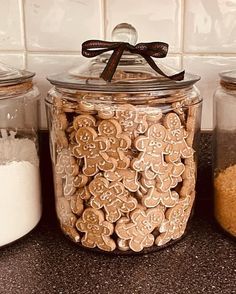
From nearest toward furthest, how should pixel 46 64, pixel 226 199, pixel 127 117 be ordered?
pixel 127 117 → pixel 226 199 → pixel 46 64

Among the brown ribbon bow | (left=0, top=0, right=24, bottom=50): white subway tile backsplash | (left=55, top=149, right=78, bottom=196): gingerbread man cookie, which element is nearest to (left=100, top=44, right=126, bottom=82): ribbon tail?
the brown ribbon bow

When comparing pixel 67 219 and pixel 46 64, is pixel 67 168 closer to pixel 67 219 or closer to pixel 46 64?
pixel 67 219

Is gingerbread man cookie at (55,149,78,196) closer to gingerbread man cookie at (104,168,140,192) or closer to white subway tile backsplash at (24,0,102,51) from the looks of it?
gingerbread man cookie at (104,168,140,192)

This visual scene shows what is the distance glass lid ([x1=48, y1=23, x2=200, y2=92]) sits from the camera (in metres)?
0.67

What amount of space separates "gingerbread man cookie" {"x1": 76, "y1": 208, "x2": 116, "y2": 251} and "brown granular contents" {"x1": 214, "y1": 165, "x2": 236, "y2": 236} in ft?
0.60

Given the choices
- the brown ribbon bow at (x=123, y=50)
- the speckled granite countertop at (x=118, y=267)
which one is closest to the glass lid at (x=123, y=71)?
the brown ribbon bow at (x=123, y=50)

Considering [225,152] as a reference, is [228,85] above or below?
above

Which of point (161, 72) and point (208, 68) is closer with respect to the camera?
point (161, 72)

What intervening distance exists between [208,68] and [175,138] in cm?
22

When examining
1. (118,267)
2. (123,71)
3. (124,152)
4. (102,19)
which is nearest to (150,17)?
(102,19)

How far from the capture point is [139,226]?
70 centimetres

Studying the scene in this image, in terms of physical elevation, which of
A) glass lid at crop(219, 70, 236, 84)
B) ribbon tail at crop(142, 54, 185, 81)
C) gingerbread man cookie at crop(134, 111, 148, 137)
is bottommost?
gingerbread man cookie at crop(134, 111, 148, 137)

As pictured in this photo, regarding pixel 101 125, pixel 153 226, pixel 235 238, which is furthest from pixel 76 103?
pixel 235 238

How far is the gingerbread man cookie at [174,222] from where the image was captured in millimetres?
721
